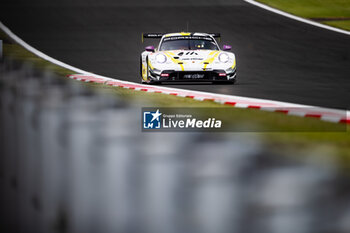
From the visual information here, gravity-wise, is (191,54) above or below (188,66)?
above

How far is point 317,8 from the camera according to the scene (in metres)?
30.3

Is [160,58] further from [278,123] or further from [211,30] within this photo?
[211,30]

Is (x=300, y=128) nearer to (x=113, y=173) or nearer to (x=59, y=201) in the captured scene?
(x=59, y=201)

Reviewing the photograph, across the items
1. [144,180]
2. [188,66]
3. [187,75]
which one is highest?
[144,180]

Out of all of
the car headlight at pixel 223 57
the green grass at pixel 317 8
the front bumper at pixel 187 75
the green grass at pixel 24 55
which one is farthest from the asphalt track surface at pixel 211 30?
the green grass at pixel 317 8

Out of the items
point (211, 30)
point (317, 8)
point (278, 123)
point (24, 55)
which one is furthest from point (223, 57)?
point (317, 8)

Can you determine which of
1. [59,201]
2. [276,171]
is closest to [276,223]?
[276,171]

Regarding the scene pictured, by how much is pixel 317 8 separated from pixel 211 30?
6.72 m

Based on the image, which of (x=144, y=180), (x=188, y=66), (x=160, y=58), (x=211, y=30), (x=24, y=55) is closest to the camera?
(x=144, y=180)

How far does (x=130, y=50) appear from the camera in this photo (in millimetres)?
21984

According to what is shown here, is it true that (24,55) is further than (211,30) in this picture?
No

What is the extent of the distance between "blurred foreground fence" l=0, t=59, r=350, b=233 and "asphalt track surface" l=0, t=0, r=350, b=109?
7098 mm

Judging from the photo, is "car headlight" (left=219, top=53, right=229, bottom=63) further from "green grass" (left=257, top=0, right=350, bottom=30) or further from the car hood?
"green grass" (left=257, top=0, right=350, bottom=30)

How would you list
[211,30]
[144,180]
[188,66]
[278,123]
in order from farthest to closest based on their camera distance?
[211,30] → [188,66] → [278,123] → [144,180]
